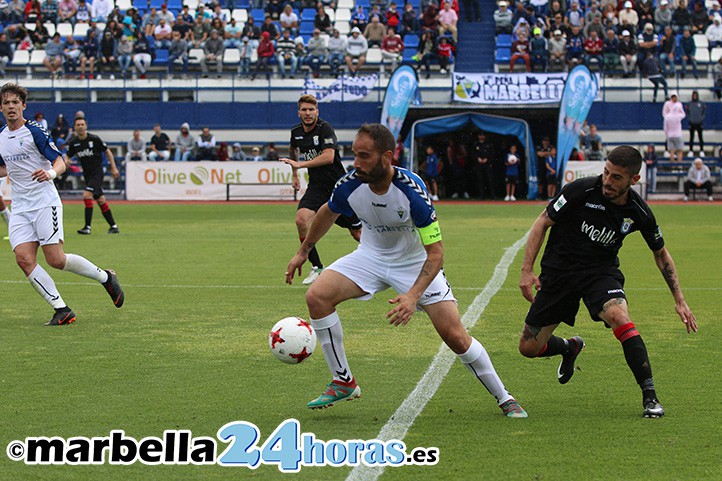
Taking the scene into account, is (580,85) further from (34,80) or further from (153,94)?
(34,80)

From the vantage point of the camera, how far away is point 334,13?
4225 centimetres

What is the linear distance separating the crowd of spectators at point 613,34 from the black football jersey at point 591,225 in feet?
99.8

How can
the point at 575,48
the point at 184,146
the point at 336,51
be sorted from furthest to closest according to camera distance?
the point at 336,51 < the point at 575,48 < the point at 184,146

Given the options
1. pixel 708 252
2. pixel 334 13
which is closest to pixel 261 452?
pixel 708 252

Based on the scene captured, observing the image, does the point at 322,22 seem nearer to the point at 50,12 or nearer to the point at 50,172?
the point at 50,12

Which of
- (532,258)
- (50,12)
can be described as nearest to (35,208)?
(532,258)

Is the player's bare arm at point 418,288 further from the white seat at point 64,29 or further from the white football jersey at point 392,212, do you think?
the white seat at point 64,29

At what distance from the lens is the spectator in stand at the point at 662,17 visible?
39.7m

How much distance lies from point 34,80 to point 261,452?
3561cm

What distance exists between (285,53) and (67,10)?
10.3m

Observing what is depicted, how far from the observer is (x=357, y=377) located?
7793 mm

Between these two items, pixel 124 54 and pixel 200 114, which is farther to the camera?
pixel 124 54

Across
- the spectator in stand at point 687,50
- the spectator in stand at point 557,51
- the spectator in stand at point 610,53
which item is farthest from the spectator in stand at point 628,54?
the spectator in stand at point 557,51

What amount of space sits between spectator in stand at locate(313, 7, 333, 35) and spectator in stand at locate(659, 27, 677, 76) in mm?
12000
